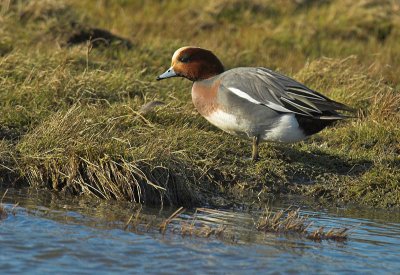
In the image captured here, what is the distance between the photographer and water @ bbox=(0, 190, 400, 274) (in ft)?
14.7

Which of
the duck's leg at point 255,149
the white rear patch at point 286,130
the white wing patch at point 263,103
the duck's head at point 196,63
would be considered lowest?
the duck's leg at point 255,149

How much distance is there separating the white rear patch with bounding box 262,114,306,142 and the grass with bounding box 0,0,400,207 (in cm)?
28

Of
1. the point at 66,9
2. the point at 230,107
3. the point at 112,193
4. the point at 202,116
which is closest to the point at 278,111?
the point at 230,107

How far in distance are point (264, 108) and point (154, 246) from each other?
199 cm

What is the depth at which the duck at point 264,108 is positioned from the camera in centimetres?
643

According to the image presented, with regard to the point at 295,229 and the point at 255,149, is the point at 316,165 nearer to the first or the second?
the point at 255,149

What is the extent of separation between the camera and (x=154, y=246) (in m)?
4.77

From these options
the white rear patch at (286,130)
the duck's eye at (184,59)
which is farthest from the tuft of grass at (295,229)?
the duck's eye at (184,59)

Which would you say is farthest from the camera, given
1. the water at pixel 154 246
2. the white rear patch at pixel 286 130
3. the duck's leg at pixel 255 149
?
the duck's leg at pixel 255 149

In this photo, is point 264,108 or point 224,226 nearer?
point 224,226

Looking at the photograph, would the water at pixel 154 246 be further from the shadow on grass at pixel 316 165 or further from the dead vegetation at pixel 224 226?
the shadow on grass at pixel 316 165

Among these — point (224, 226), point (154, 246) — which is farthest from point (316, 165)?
point (154, 246)

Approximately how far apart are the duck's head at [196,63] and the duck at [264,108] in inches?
9.7

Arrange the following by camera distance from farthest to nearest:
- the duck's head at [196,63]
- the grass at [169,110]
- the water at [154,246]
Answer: the duck's head at [196,63] < the grass at [169,110] < the water at [154,246]
